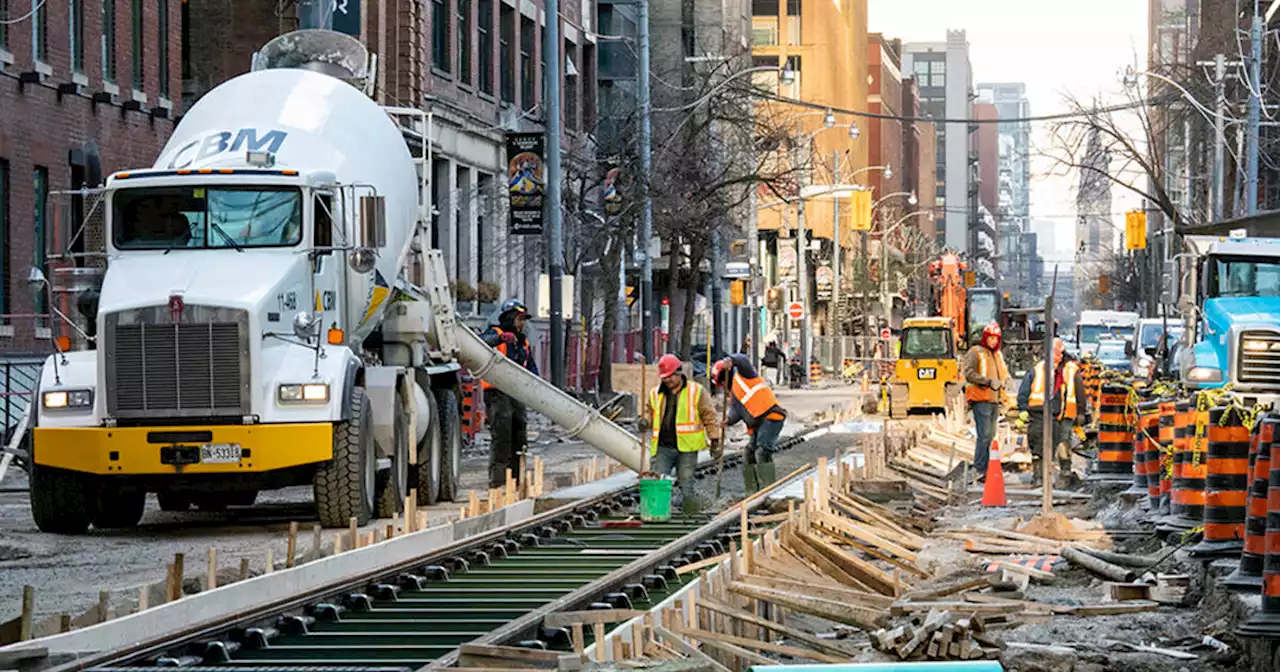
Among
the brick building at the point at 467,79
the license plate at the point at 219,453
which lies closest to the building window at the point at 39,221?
the brick building at the point at 467,79

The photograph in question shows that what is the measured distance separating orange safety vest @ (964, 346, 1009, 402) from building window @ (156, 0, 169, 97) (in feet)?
52.4

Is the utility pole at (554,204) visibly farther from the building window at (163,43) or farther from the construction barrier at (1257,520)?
the construction barrier at (1257,520)

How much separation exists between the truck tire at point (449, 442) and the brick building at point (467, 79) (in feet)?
37.3

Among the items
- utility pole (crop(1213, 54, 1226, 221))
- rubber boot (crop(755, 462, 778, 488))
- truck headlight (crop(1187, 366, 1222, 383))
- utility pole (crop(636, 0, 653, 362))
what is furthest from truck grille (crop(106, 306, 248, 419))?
utility pole (crop(1213, 54, 1226, 221))

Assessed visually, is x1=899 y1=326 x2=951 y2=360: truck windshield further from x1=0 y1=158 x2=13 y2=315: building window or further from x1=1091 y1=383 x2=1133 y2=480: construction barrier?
x1=0 y1=158 x2=13 y2=315: building window

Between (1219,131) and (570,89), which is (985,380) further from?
(570,89)

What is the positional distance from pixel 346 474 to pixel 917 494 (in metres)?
8.58

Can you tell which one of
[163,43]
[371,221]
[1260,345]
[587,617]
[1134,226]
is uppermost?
[163,43]

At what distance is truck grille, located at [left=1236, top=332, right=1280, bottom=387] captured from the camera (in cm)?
3075

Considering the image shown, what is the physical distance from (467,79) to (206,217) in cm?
3234

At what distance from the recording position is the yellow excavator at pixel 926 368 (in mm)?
56406

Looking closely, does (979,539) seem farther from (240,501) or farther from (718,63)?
(718,63)

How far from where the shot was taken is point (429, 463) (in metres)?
25.4

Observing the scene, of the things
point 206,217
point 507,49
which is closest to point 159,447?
point 206,217
